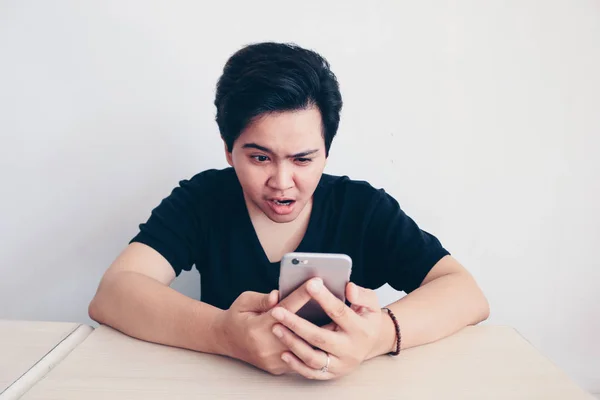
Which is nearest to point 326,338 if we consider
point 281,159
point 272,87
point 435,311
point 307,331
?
point 307,331

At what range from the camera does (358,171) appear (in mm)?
1283

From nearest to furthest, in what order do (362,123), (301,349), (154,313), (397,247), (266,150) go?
(301,349) → (154,313) → (266,150) → (397,247) → (362,123)

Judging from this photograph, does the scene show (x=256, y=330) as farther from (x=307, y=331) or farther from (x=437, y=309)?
(x=437, y=309)

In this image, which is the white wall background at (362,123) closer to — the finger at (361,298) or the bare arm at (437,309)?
the bare arm at (437,309)

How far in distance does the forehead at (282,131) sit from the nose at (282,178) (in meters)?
0.04

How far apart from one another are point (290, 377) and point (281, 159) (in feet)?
1.27

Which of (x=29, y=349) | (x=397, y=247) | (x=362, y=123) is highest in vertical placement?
(x=362, y=123)

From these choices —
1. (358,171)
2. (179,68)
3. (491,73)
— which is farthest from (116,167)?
(491,73)

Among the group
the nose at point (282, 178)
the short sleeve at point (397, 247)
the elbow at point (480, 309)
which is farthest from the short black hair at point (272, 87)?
the elbow at point (480, 309)

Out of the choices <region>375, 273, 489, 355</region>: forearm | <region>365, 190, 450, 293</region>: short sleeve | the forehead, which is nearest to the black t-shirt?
<region>365, 190, 450, 293</region>: short sleeve

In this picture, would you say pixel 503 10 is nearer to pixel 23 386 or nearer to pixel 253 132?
pixel 253 132

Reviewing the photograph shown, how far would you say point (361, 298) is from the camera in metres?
0.64

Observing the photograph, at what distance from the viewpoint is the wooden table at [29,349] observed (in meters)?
0.58

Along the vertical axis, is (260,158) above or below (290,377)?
above
